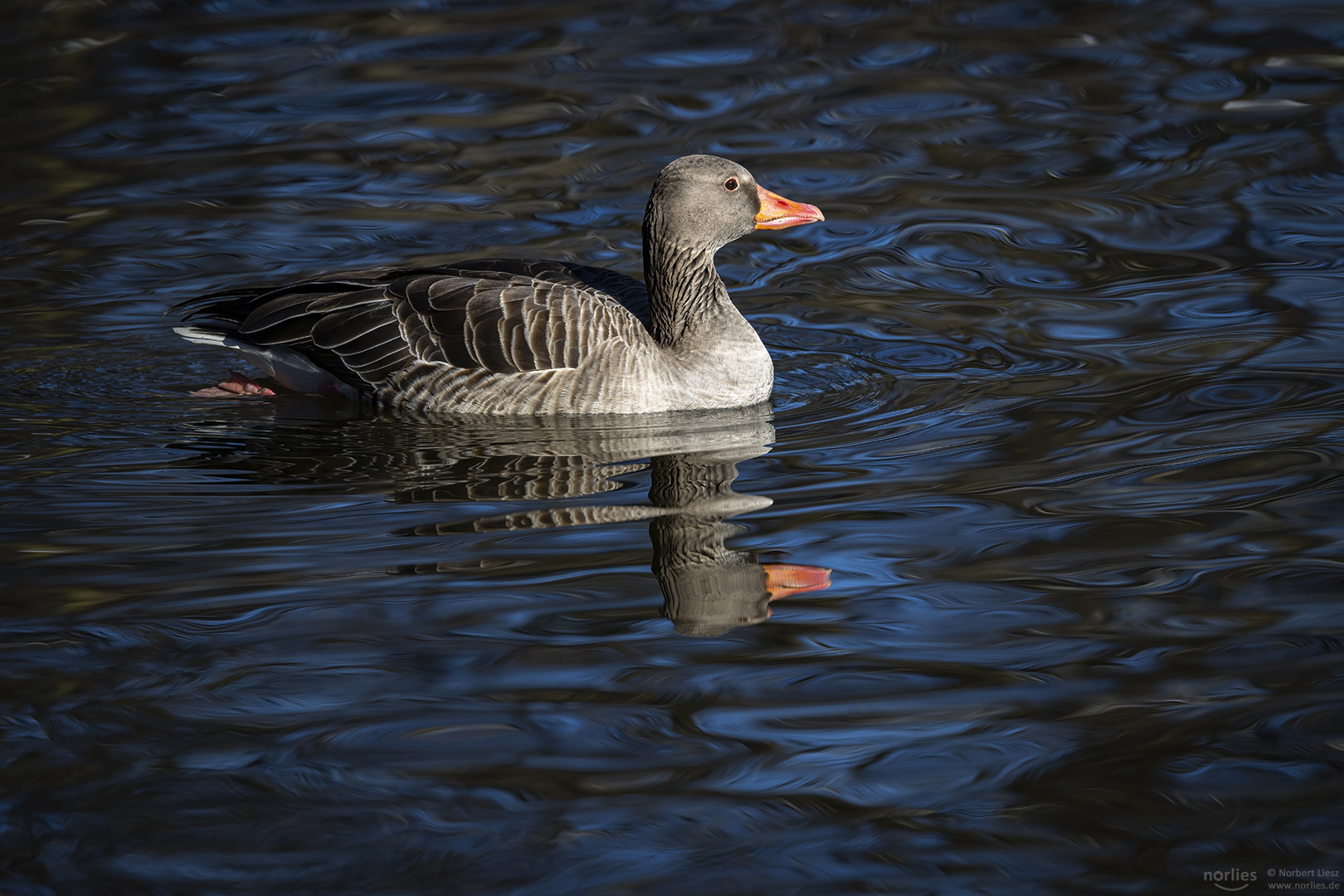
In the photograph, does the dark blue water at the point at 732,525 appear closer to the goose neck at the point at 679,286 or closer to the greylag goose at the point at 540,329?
the greylag goose at the point at 540,329

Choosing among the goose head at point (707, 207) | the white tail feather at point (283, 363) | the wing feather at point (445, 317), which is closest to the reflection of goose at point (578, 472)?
the wing feather at point (445, 317)

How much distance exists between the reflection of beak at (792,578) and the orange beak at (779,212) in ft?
12.0

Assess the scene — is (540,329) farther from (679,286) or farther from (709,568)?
(709,568)

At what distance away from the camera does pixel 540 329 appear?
9.70 metres

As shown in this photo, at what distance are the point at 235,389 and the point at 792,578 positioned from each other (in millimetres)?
4837

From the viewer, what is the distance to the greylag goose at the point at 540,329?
9695 millimetres

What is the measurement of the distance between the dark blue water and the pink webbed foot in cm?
33

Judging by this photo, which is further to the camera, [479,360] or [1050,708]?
[479,360]

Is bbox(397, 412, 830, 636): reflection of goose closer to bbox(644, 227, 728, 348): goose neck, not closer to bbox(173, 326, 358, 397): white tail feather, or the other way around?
bbox(644, 227, 728, 348): goose neck

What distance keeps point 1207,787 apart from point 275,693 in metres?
3.47

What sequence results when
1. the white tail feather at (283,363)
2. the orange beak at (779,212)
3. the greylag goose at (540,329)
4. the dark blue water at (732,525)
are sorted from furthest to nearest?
the white tail feather at (283,363), the orange beak at (779,212), the greylag goose at (540,329), the dark blue water at (732,525)

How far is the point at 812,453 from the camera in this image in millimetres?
8719

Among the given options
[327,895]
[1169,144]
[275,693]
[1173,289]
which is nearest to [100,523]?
[275,693]

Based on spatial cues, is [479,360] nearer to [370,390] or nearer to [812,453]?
[370,390]
